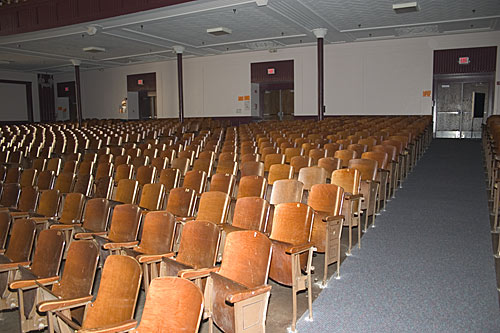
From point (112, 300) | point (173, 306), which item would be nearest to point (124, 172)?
point (112, 300)

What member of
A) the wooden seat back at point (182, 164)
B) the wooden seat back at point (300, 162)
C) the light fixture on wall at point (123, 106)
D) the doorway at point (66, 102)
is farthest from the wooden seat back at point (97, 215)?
the doorway at point (66, 102)

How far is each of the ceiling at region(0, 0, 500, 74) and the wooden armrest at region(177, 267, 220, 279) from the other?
29.6ft

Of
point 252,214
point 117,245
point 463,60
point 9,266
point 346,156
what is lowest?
point 9,266

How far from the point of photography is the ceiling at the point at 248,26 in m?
11.1

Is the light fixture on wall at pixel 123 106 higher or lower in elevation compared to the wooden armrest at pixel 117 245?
higher

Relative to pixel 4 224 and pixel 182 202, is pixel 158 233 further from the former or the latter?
pixel 4 224

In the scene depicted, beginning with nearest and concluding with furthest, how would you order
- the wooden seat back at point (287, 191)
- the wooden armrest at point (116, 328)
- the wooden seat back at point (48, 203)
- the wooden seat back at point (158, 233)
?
the wooden armrest at point (116, 328), the wooden seat back at point (158, 233), the wooden seat back at point (287, 191), the wooden seat back at point (48, 203)

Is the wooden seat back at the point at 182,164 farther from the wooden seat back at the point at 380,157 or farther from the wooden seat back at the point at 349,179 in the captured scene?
the wooden seat back at the point at 380,157

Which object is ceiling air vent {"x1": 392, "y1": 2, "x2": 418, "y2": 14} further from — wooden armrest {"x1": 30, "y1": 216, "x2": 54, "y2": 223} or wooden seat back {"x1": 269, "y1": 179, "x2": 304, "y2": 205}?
wooden armrest {"x1": 30, "y1": 216, "x2": 54, "y2": 223}

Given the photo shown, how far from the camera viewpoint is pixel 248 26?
1332 cm

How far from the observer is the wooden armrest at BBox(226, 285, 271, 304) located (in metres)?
2.29

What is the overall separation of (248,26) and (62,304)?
12.1 m

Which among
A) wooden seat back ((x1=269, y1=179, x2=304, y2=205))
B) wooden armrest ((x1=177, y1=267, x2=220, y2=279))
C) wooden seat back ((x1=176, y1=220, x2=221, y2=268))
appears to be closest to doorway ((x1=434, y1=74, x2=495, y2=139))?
wooden seat back ((x1=269, y1=179, x2=304, y2=205))

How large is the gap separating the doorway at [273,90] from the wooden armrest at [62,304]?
53.9 ft
